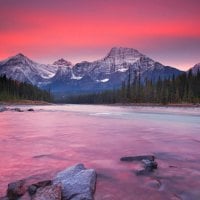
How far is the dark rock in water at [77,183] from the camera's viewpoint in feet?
25.8

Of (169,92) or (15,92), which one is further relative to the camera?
(15,92)

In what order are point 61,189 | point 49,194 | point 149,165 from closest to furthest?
point 49,194
point 61,189
point 149,165

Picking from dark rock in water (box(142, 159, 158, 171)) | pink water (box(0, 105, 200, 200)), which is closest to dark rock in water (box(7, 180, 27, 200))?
pink water (box(0, 105, 200, 200))

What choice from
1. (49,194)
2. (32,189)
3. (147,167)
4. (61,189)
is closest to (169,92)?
(147,167)

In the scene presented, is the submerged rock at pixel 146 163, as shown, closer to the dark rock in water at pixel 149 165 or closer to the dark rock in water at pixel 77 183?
the dark rock in water at pixel 149 165

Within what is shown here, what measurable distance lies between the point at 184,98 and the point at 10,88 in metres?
83.1

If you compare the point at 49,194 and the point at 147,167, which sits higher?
the point at 49,194

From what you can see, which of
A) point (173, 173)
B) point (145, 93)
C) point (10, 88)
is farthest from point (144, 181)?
point (10, 88)

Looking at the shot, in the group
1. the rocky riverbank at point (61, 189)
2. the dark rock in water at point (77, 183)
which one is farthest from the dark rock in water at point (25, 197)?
the dark rock in water at point (77, 183)

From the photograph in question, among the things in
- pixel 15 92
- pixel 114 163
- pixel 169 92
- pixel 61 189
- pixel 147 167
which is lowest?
pixel 114 163

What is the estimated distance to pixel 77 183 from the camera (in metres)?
8.50

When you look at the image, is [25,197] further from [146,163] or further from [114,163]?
[114,163]

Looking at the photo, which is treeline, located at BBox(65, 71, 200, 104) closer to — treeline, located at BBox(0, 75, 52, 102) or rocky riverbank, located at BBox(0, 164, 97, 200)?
treeline, located at BBox(0, 75, 52, 102)

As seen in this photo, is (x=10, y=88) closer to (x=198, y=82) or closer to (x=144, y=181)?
(x=198, y=82)
